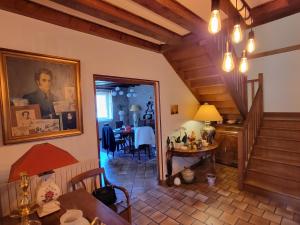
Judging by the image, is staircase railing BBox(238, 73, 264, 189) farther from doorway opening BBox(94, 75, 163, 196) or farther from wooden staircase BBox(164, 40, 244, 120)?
doorway opening BBox(94, 75, 163, 196)

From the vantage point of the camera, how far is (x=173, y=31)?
253 cm

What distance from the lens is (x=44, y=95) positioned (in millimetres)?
1867

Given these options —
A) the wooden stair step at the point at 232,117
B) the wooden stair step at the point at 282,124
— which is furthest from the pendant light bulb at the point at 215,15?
the wooden stair step at the point at 232,117

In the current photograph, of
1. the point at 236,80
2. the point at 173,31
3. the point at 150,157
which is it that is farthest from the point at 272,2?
the point at 150,157

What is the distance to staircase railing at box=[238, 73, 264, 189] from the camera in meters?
3.02

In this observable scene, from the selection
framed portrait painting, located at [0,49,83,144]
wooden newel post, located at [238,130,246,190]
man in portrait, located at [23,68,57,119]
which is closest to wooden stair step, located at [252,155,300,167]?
wooden newel post, located at [238,130,246,190]

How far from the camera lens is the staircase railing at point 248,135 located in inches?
119

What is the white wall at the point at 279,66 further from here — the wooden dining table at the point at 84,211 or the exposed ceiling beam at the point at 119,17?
the wooden dining table at the point at 84,211

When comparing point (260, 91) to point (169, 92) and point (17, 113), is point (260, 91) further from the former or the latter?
point (17, 113)

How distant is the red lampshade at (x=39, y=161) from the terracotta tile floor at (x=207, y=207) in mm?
1620

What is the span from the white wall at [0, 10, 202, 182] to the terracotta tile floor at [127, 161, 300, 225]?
0.93m

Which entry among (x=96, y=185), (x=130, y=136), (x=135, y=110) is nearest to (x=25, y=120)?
(x=96, y=185)

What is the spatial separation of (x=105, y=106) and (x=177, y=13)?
20.6 feet

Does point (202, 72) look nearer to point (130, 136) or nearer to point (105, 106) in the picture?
point (130, 136)
